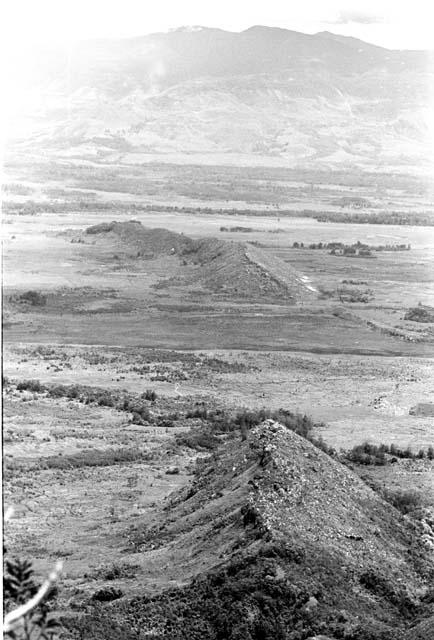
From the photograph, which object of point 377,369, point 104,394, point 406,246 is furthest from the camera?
point 406,246

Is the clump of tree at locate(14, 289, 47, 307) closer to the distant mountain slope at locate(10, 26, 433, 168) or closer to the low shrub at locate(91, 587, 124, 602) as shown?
the low shrub at locate(91, 587, 124, 602)

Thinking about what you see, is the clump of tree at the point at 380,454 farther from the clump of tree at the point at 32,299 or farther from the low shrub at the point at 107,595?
the clump of tree at the point at 32,299

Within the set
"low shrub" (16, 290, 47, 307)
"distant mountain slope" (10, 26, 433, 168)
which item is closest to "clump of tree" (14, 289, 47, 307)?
"low shrub" (16, 290, 47, 307)

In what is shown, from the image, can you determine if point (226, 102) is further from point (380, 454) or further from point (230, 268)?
point (380, 454)

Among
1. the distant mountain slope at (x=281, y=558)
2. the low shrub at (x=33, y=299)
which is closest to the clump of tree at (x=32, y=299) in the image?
the low shrub at (x=33, y=299)

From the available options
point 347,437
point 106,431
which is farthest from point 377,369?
point 106,431

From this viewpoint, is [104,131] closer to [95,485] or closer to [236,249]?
[236,249]
